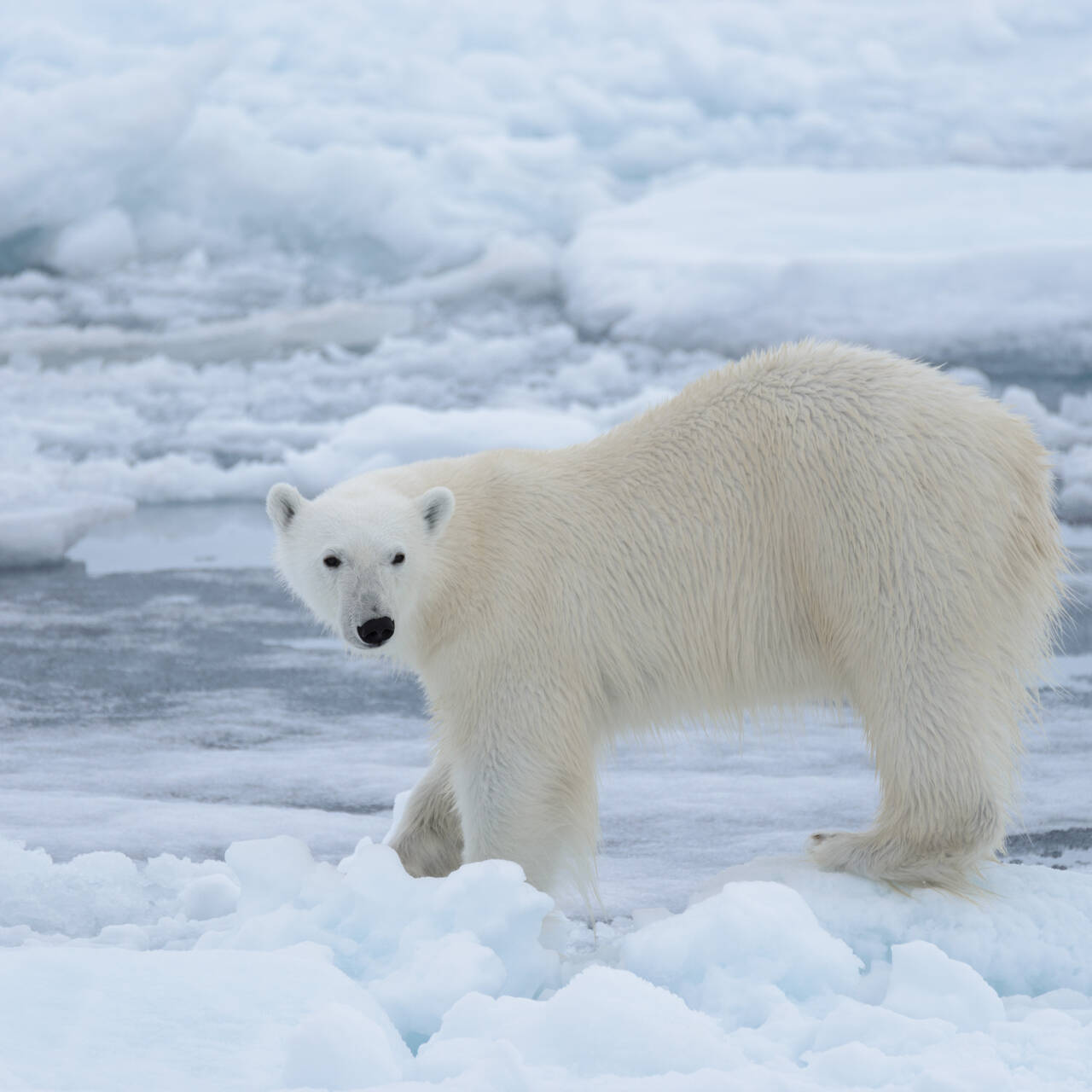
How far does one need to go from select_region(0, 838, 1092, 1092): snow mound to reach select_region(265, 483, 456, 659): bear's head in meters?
0.40

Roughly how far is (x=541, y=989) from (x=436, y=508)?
0.87 meters

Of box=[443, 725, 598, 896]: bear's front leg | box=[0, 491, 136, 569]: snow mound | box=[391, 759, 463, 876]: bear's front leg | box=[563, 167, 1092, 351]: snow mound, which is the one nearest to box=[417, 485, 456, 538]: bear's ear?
box=[443, 725, 598, 896]: bear's front leg

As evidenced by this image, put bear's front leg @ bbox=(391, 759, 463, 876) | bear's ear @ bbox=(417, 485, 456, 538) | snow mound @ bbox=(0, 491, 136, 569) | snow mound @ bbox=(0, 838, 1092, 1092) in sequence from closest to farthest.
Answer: snow mound @ bbox=(0, 838, 1092, 1092) → bear's ear @ bbox=(417, 485, 456, 538) → bear's front leg @ bbox=(391, 759, 463, 876) → snow mound @ bbox=(0, 491, 136, 569)

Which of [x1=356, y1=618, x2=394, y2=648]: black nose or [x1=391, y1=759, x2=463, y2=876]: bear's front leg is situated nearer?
[x1=356, y1=618, x2=394, y2=648]: black nose

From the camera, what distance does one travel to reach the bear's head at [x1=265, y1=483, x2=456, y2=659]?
2.40 m

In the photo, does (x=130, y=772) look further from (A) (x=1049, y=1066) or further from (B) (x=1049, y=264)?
(B) (x=1049, y=264)

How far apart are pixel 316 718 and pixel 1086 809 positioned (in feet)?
6.90

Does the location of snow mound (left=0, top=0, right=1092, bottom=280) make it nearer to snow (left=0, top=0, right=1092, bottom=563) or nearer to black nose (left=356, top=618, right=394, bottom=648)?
snow (left=0, top=0, right=1092, bottom=563)

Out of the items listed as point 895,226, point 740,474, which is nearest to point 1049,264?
point 895,226

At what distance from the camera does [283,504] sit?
2.59 meters

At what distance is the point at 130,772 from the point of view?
3.57m

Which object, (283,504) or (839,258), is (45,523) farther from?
(839,258)

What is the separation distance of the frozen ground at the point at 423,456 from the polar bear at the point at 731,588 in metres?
0.25

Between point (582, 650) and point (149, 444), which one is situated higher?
point (582, 650)
